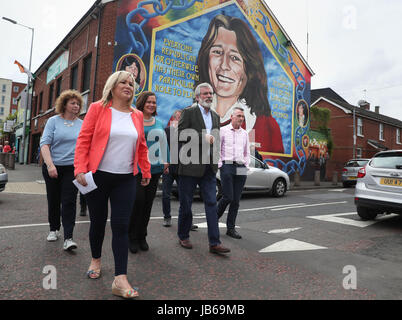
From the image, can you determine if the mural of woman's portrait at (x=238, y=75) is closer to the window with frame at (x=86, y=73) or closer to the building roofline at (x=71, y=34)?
the building roofline at (x=71, y=34)

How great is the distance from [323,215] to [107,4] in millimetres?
11789

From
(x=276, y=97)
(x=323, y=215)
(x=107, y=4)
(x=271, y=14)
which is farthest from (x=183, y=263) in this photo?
(x=271, y=14)

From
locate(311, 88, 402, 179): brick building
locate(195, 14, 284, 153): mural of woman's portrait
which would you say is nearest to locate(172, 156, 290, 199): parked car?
locate(195, 14, 284, 153): mural of woman's portrait

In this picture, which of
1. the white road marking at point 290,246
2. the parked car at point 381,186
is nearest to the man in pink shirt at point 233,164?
the white road marking at point 290,246

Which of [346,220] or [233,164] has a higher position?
[233,164]

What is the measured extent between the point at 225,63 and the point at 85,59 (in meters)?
6.99

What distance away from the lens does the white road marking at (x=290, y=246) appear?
12.7ft

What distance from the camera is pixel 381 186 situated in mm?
5613

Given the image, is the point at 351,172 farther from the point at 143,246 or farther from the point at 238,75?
the point at 143,246

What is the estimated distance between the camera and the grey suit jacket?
11.5ft

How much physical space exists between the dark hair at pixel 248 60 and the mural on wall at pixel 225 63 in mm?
48

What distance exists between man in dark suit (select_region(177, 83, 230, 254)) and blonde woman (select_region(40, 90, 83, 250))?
1.33m

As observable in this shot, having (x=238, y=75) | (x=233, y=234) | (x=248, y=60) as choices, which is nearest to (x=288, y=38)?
(x=248, y=60)

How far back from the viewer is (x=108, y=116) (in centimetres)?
241
